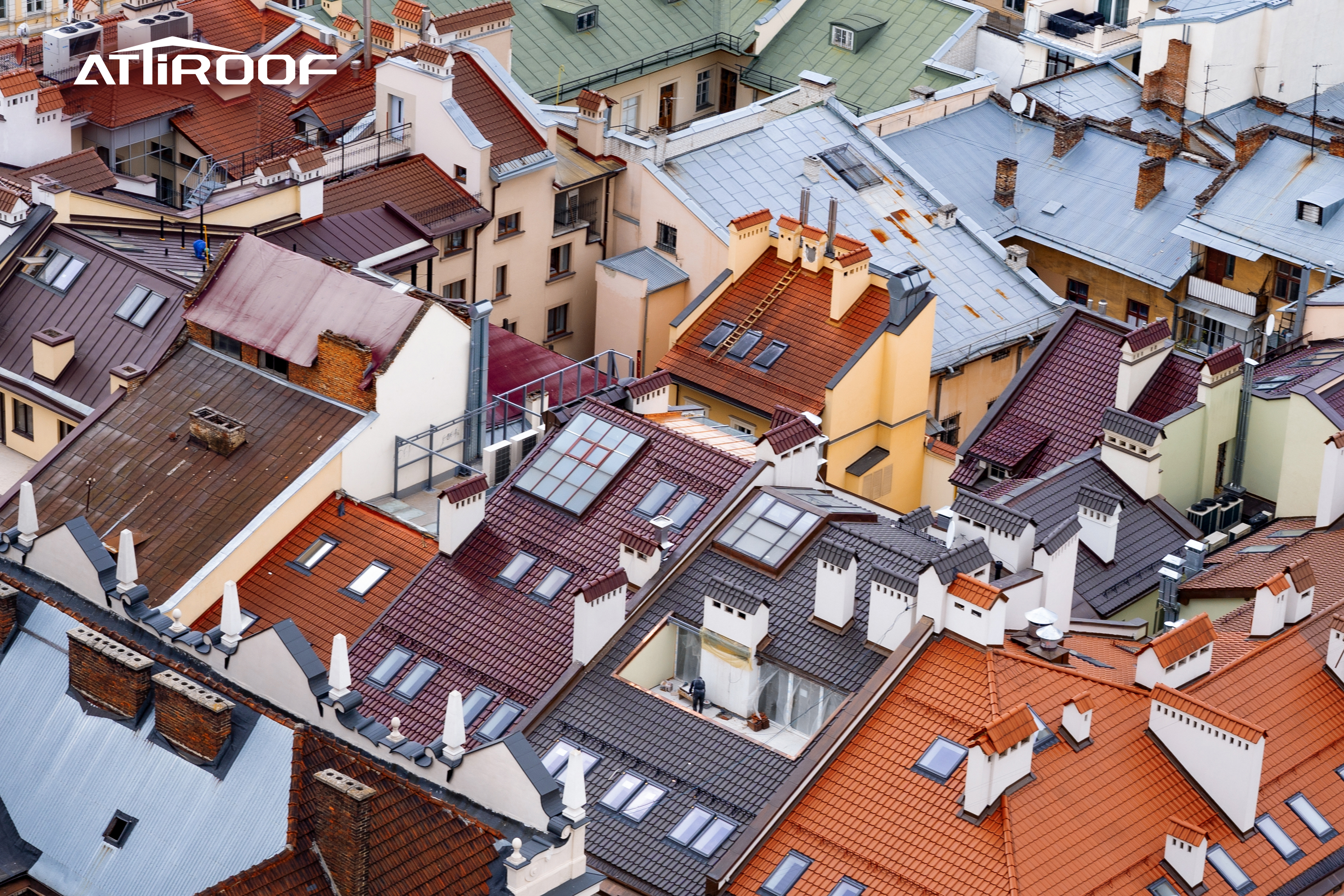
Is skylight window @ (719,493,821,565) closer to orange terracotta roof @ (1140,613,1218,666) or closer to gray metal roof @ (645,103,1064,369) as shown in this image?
orange terracotta roof @ (1140,613,1218,666)

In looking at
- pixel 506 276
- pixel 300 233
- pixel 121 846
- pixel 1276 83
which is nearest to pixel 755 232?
pixel 506 276

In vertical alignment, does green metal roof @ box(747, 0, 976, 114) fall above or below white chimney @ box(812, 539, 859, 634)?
below

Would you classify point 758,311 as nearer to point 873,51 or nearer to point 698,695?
point 698,695

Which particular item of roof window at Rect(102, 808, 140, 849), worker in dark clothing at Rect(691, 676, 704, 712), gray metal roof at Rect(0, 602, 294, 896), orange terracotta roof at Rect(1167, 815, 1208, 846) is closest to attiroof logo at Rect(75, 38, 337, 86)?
worker in dark clothing at Rect(691, 676, 704, 712)

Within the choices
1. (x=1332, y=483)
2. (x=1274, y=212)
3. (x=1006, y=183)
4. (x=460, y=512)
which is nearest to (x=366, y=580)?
(x=460, y=512)

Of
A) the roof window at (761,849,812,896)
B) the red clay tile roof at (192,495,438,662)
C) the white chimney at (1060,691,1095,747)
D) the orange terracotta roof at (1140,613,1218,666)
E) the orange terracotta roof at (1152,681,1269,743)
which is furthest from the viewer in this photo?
the red clay tile roof at (192,495,438,662)

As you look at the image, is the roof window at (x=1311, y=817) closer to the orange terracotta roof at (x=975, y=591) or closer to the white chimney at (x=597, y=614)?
the orange terracotta roof at (x=975, y=591)
